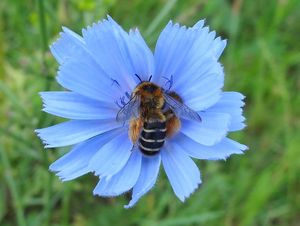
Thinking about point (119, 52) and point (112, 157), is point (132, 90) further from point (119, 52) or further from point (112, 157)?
point (112, 157)

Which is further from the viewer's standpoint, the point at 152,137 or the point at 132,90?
the point at 132,90

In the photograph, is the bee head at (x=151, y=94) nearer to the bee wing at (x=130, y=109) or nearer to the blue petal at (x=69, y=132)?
the bee wing at (x=130, y=109)

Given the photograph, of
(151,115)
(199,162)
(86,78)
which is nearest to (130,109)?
(151,115)

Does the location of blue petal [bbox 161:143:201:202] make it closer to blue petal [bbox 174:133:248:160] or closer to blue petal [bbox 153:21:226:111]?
blue petal [bbox 174:133:248:160]

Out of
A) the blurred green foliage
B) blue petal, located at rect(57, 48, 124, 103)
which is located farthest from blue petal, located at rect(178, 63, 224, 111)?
the blurred green foliage

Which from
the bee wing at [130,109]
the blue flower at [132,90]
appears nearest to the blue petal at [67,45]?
the blue flower at [132,90]

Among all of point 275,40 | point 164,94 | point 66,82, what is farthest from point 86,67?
point 275,40
